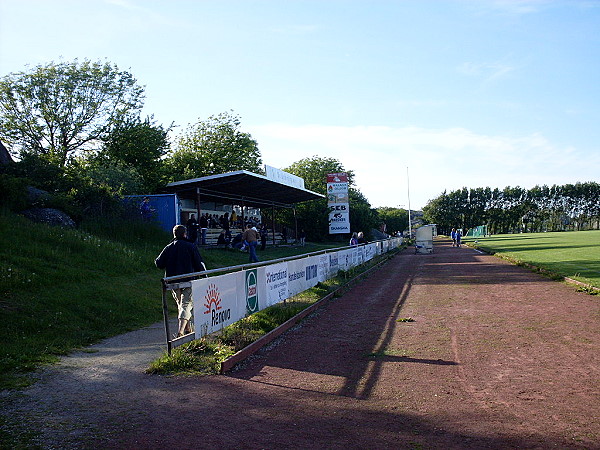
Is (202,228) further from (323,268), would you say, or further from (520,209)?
(520,209)

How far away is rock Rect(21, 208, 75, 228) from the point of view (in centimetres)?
1872

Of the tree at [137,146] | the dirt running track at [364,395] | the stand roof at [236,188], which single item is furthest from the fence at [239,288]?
the tree at [137,146]

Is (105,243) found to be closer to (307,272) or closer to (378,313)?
(307,272)

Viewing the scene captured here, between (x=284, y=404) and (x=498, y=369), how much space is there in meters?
3.03

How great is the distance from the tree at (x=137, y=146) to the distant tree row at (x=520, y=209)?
356ft

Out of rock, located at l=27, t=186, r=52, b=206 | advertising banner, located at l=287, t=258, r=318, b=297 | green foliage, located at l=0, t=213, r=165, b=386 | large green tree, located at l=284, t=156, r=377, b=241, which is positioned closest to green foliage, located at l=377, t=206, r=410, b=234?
large green tree, located at l=284, t=156, r=377, b=241

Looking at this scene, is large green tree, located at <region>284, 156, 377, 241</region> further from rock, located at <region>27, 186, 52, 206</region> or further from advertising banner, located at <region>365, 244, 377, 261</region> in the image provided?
rock, located at <region>27, 186, 52, 206</region>

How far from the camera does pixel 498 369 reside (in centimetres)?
719

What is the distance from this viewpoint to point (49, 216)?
19.2 m

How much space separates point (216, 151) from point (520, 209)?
10697 cm

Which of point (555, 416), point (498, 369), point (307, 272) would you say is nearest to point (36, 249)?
point (307, 272)

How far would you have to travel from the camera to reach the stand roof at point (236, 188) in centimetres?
2755

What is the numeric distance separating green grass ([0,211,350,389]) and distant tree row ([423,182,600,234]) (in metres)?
129

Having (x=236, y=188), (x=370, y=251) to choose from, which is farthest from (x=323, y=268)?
(x=370, y=251)
